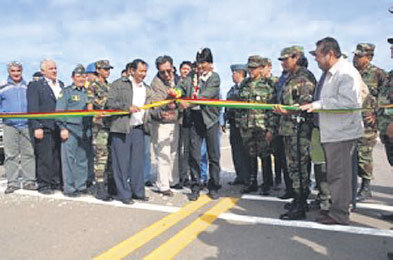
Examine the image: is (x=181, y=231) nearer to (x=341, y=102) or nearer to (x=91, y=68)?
(x=341, y=102)

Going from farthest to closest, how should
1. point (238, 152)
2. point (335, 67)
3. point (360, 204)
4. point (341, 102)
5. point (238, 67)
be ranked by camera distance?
point (238, 67) < point (238, 152) < point (360, 204) < point (335, 67) < point (341, 102)

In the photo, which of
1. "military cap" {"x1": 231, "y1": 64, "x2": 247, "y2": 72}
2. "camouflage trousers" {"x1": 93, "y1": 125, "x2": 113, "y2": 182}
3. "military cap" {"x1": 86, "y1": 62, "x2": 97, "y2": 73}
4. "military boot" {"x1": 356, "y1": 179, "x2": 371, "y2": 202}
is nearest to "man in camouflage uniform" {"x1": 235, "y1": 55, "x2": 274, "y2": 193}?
"military boot" {"x1": 356, "y1": 179, "x2": 371, "y2": 202}

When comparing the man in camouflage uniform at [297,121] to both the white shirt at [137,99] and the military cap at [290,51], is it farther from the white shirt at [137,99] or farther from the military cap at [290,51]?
the white shirt at [137,99]

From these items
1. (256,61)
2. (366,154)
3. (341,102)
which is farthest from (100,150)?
(366,154)

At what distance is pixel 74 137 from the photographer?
5.23 metres

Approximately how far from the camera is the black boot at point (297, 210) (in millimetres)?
3934

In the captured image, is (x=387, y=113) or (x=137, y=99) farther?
(x=137, y=99)

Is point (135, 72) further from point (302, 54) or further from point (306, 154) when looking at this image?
point (306, 154)

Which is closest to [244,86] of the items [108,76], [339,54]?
[339,54]

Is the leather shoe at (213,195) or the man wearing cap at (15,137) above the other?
the man wearing cap at (15,137)

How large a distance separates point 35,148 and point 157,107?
230 cm

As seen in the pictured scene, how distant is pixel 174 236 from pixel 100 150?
2.16 meters

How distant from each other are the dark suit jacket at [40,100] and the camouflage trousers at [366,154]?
4.91m

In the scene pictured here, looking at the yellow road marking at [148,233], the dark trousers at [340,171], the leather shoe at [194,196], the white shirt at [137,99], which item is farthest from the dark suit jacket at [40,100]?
the dark trousers at [340,171]
